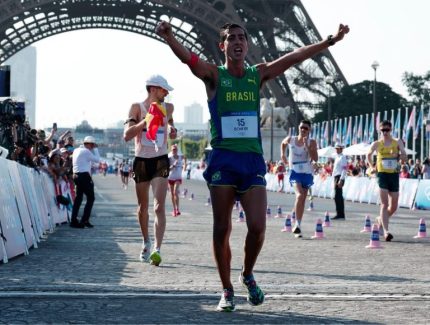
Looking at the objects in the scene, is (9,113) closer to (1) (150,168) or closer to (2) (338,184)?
(1) (150,168)

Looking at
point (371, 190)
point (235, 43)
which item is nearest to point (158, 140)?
point (235, 43)

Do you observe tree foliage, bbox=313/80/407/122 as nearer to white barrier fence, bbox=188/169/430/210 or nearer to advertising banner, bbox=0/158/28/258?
white barrier fence, bbox=188/169/430/210

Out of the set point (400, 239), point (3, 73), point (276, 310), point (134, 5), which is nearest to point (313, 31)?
point (134, 5)

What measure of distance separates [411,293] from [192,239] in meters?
7.07

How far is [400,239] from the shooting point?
1480 cm

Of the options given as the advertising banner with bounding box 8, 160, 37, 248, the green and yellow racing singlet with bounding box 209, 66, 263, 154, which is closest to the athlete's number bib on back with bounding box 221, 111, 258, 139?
the green and yellow racing singlet with bounding box 209, 66, 263, 154

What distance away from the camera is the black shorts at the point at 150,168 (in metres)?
10.5

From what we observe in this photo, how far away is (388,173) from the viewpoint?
46.9ft

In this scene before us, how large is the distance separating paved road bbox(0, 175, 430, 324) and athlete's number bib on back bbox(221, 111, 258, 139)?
3.61ft

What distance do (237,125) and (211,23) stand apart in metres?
54.6

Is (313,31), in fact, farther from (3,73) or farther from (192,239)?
(192,239)

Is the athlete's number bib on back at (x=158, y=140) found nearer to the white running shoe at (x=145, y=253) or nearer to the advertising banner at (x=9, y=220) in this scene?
the white running shoe at (x=145, y=253)

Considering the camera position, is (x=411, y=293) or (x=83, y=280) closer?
(x=411, y=293)

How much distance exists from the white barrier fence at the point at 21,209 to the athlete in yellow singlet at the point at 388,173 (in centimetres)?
443
